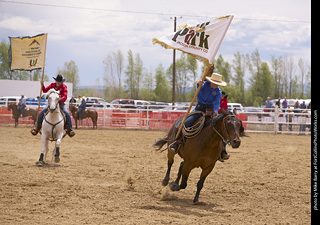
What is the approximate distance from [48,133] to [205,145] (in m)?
5.07

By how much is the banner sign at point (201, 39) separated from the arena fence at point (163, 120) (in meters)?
17.0

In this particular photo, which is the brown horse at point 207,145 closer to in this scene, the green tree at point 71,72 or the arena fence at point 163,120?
the arena fence at point 163,120

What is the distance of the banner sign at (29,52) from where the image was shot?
512 inches

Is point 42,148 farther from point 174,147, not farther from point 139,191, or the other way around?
point 174,147

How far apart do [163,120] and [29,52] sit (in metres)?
13.2

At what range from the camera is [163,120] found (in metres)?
25.4

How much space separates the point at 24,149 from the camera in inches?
535

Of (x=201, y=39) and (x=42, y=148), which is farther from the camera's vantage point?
(x=42, y=148)

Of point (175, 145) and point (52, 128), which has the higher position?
point (52, 128)

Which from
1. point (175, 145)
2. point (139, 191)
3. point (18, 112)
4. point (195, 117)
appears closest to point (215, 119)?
point (195, 117)

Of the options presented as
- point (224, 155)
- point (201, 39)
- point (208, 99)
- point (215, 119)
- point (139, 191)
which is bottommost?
point (139, 191)

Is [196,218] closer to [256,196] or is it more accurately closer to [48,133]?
[256,196]

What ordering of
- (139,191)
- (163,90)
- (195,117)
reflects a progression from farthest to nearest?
1. (163,90)
2. (139,191)
3. (195,117)
